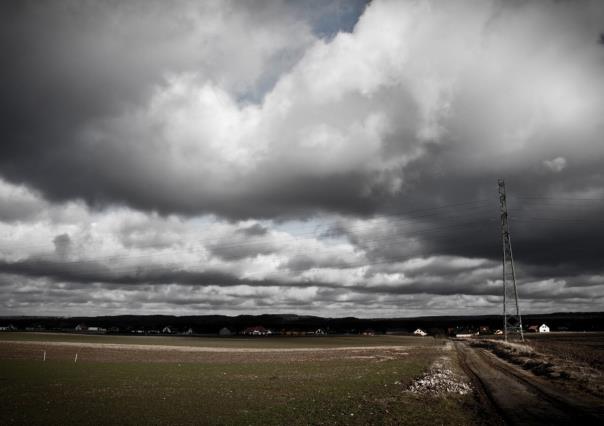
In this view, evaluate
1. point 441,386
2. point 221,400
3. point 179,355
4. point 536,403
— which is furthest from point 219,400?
point 179,355

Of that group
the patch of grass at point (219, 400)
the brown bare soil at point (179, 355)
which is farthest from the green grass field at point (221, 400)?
the brown bare soil at point (179, 355)

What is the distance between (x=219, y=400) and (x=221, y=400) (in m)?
0.13

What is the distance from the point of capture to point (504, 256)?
3103 inches

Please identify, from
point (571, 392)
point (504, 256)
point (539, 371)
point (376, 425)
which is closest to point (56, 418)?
point (376, 425)

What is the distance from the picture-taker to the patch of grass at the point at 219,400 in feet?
70.9

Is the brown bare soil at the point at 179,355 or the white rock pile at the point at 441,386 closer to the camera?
the white rock pile at the point at 441,386

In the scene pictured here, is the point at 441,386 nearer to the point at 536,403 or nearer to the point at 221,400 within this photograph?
the point at 536,403

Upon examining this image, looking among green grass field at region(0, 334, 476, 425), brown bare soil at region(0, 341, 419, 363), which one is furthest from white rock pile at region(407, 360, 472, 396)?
brown bare soil at region(0, 341, 419, 363)

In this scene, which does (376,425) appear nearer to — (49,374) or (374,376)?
(374,376)

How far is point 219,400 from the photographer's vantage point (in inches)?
1086

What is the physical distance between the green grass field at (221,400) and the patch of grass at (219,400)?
0.16 feet

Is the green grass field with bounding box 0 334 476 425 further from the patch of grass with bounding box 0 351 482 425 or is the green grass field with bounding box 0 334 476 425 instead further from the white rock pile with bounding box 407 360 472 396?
the white rock pile with bounding box 407 360 472 396

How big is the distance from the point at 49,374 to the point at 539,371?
48324mm

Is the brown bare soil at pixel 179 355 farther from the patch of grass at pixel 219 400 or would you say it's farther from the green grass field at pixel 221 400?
the green grass field at pixel 221 400
